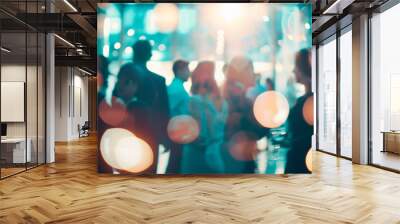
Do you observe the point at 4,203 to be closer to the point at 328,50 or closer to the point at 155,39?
the point at 155,39

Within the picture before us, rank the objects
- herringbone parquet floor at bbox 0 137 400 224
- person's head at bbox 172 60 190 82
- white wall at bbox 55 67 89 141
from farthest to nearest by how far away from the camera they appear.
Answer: white wall at bbox 55 67 89 141 < person's head at bbox 172 60 190 82 < herringbone parquet floor at bbox 0 137 400 224

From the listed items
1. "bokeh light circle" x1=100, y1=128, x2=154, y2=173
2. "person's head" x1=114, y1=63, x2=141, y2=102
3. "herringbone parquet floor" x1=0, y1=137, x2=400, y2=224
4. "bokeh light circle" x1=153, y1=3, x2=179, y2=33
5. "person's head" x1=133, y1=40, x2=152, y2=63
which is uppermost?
"bokeh light circle" x1=153, y1=3, x2=179, y2=33

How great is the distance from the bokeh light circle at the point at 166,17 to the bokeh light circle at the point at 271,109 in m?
2.03

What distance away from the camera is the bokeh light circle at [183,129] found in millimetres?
6395

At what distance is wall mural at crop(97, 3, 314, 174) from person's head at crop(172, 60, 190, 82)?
0.02 meters

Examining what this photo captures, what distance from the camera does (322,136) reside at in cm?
1093

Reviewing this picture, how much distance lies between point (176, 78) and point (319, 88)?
20.5 feet

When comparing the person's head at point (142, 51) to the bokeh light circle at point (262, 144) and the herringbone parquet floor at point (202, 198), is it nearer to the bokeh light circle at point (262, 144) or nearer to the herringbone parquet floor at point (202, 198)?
the herringbone parquet floor at point (202, 198)

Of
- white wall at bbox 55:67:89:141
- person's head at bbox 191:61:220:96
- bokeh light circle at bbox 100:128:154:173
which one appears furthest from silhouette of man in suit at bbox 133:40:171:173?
white wall at bbox 55:67:89:141

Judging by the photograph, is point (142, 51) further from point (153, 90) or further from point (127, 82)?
point (153, 90)

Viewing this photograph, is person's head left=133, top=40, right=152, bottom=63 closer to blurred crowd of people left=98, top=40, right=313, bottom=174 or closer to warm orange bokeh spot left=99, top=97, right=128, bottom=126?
blurred crowd of people left=98, top=40, right=313, bottom=174

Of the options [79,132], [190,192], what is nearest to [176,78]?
[190,192]

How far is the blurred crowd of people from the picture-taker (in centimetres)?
639

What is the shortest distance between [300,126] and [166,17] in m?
3.10
